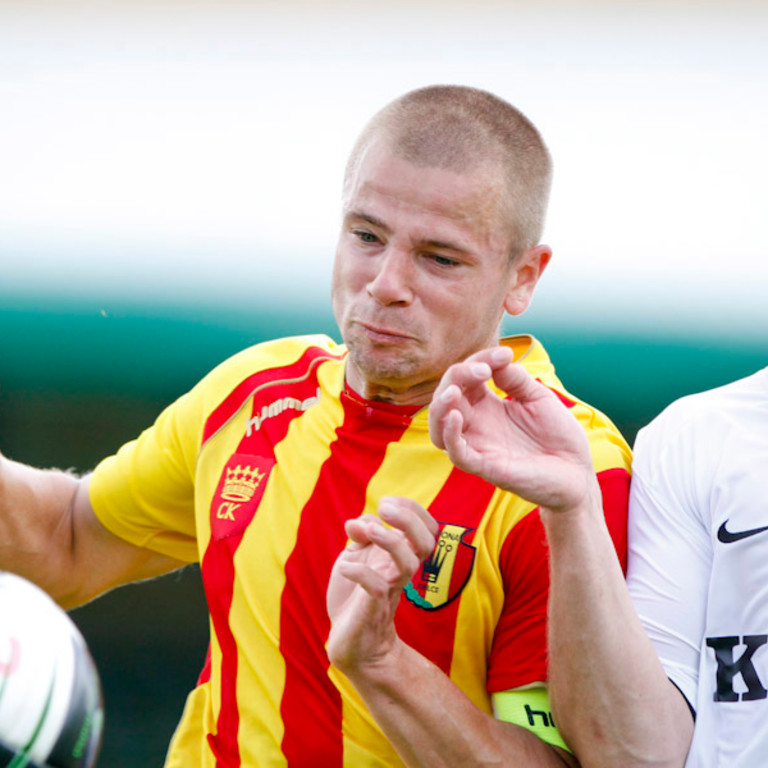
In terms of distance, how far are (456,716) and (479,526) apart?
0.88ft

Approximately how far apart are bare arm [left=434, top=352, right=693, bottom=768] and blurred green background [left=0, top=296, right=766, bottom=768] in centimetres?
159

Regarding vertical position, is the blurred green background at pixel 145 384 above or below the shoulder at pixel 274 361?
below

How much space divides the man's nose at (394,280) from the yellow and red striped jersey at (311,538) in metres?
0.21

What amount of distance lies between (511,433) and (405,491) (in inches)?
12.9

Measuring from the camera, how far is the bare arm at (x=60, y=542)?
6.24ft

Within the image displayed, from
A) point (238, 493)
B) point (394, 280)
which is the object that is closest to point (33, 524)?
point (238, 493)

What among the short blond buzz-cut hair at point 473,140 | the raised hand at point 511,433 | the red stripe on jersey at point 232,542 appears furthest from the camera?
the red stripe on jersey at point 232,542

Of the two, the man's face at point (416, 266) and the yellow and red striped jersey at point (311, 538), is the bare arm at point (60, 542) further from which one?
the man's face at point (416, 266)

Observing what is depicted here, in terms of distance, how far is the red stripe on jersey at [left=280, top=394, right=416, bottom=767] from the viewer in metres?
1.53

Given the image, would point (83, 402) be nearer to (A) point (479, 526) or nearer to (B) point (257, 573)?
(B) point (257, 573)

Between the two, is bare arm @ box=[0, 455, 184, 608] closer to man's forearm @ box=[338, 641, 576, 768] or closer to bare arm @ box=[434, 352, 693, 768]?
man's forearm @ box=[338, 641, 576, 768]

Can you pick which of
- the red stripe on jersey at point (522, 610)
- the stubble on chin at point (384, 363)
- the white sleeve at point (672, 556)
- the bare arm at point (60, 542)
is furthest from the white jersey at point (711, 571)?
the bare arm at point (60, 542)

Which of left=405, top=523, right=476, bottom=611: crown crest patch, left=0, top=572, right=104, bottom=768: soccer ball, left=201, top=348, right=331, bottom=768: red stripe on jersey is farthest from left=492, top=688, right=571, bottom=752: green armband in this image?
left=0, top=572, right=104, bottom=768: soccer ball

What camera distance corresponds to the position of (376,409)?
1.65 m
